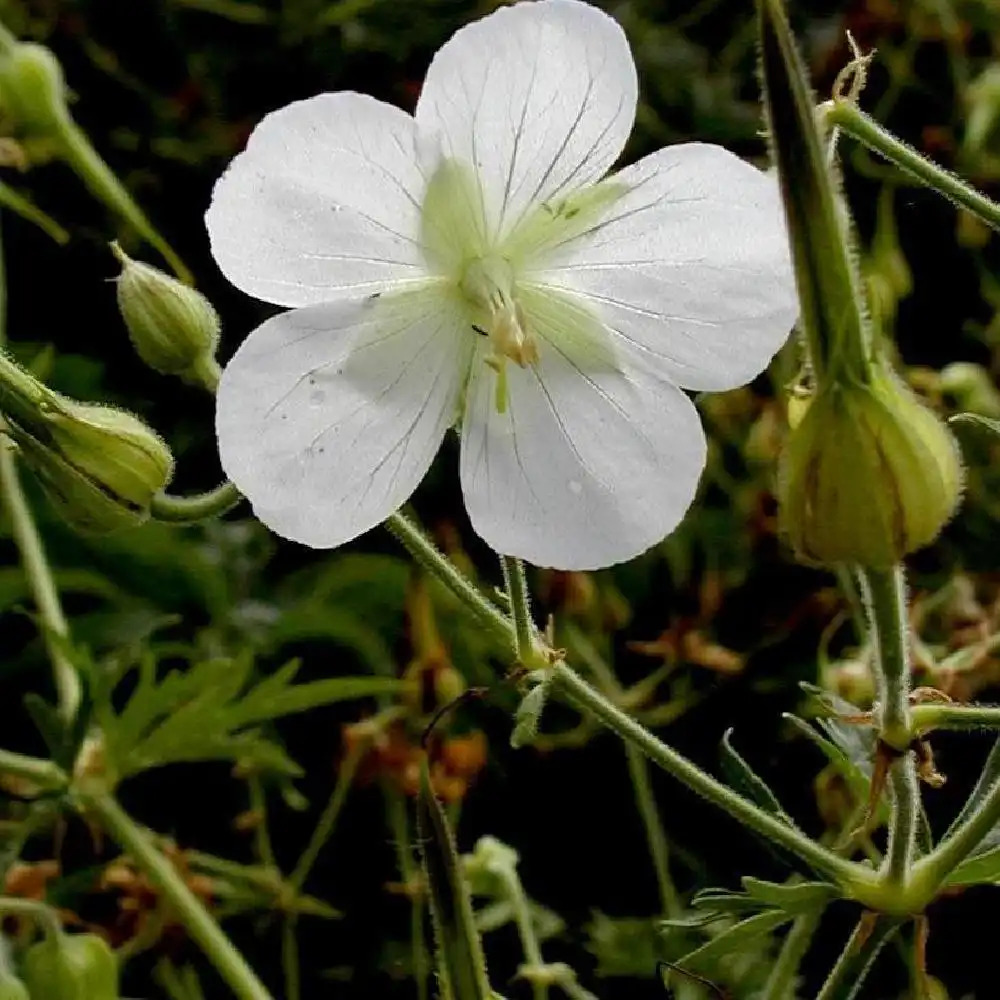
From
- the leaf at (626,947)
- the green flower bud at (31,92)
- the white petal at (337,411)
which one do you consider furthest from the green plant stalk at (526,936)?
the green flower bud at (31,92)

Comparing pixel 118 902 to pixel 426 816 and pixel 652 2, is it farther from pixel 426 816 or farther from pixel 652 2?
pixel 652 2

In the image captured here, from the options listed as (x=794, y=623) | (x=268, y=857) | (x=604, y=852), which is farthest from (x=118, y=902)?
(x=794, y=623)

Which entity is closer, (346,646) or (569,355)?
→ (569,355)

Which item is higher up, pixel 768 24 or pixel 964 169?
pixel 768 24

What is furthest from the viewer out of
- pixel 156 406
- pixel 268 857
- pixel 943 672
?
pixel 156 406

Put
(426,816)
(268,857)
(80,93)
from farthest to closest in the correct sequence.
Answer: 1. (80,93)
2. (268,857)
3. (426,816)

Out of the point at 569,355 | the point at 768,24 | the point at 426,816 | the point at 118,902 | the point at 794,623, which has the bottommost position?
the point at 118,902

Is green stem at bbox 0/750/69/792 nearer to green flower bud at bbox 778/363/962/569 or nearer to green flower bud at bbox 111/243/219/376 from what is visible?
green flower bud at bbox 111/243/219/376

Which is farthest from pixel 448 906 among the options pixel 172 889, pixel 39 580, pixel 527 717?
pixel 39 580
